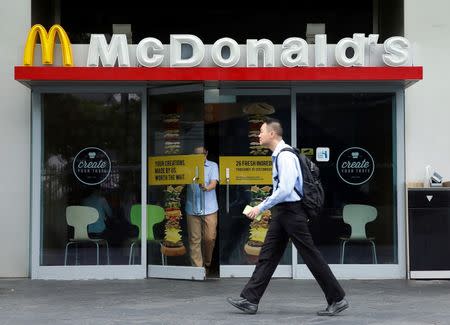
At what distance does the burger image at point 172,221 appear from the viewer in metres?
11.0

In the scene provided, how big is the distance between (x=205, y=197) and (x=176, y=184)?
1.49 feet

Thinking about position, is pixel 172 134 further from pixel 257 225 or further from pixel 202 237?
pixel 257 225

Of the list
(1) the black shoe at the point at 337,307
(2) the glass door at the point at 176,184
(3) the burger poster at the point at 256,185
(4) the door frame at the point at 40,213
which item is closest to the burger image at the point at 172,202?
(2) the glass door at the point at 176,184

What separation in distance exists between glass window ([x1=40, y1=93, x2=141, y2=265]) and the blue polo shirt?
782 millimetres

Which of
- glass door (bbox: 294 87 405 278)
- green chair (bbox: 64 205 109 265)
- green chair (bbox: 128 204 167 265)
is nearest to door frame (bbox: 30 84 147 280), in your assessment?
green chair (bbox: 128 204 167 265)

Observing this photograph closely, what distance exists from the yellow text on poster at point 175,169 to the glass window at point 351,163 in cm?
152

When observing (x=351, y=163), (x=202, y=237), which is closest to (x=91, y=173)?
(x=202, y=237)

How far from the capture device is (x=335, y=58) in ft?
34.3

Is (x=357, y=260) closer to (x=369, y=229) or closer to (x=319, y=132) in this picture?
(x=369, y=229)

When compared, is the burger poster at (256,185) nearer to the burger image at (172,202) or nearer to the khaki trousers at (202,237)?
the khaki trousers at (202,237)

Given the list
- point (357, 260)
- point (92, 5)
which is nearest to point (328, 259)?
point (357, 260)

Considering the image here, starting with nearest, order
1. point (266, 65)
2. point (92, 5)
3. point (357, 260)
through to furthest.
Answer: point (266, 65) → point (357, 260) → point (92, 5)

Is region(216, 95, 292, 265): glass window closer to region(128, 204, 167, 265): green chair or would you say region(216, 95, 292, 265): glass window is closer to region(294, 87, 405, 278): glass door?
region(294, 87, 405, 278): glass door

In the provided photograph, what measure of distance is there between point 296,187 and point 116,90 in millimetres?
4216
